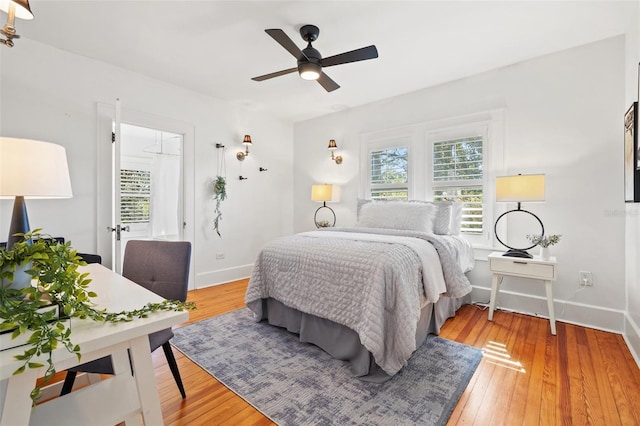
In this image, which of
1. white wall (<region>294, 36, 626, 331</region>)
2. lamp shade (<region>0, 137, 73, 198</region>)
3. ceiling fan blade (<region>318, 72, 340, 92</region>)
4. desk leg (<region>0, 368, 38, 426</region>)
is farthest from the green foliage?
lamp shade (<region>0, 137, 73, 198</region>)

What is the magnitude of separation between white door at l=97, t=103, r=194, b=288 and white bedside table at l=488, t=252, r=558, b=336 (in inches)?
140

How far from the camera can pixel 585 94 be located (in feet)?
8.96

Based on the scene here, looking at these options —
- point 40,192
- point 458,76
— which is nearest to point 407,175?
point 458,76

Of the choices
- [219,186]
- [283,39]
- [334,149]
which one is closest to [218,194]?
[219,186]

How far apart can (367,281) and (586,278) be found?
2342mm

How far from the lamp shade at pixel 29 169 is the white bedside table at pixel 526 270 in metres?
3.24

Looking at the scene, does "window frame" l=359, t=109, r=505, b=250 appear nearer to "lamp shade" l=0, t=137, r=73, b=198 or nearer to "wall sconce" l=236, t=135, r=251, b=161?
"wall sconce" l=236, t=135, r=251, b=161

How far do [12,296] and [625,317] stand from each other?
389 cm

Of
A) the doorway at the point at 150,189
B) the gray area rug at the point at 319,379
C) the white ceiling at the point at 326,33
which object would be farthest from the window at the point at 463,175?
the doorway at the point at 150,189

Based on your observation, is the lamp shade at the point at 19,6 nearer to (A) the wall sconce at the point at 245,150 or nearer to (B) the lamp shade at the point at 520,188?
(A) the wall sconce at the point at 245,150

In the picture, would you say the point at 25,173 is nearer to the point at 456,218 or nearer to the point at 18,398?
the point at 18,398

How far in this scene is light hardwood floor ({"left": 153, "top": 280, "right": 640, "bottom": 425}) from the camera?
1.55 metres

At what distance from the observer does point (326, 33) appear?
2.54 metres

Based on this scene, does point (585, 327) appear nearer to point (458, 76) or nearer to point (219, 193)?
point (458, 76)
